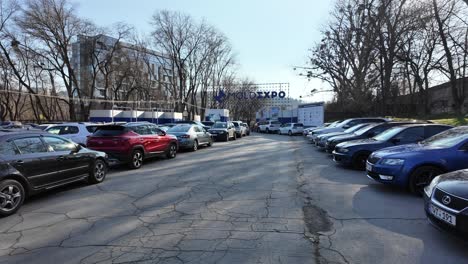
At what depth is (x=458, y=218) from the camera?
3.96 meters

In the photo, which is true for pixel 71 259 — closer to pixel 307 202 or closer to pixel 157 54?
pixel 307 202

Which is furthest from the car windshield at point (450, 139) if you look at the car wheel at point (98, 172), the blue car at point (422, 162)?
the car wheel at point (98, 172)

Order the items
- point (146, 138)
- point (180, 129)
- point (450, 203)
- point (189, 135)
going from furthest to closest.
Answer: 1. point (180, 129)
2. point (189, 135)
3. point (146, 138)
4. point (450, 203)

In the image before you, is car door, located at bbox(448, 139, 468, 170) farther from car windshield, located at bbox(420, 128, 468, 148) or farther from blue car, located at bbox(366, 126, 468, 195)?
car windshield, located at bbox(420, 128, 468, 148)

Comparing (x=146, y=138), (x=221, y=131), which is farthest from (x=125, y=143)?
(x=221, y=131)

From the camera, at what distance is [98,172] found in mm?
8883

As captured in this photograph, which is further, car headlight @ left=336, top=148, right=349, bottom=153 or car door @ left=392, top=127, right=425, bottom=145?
car headlight @ left=336, top=148, right=349, bottom=153

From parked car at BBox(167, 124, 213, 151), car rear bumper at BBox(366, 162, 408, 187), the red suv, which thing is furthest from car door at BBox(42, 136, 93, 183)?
parked car at BBox(167, 124, 213, 151)

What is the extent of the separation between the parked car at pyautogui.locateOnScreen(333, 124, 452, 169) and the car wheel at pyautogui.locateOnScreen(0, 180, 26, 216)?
9226mm

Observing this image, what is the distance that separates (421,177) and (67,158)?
323 inches

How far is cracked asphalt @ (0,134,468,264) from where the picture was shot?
409 centimetres

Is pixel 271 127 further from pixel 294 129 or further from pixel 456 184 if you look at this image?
pixel 456 184

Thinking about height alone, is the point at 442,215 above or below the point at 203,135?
below

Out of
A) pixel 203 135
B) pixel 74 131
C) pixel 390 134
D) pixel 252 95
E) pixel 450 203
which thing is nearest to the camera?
→ pixel 450 203
